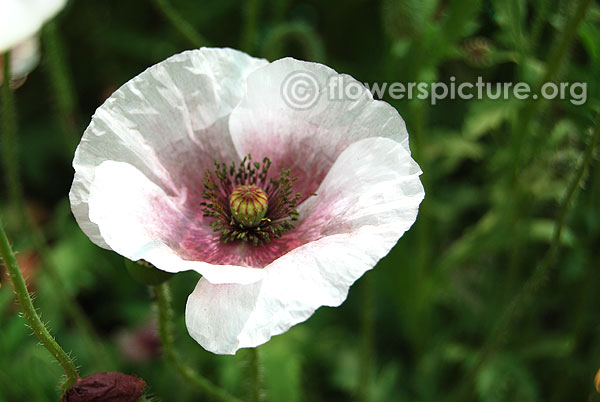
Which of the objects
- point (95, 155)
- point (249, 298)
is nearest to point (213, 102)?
point (95, 155)

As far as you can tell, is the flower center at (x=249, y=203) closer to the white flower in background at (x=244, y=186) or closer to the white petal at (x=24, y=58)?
the white flower in background at (x=244, y=186)

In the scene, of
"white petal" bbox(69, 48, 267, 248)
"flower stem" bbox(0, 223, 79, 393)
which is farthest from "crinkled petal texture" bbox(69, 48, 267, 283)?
"flower stem" bbox(0, 223, 79, 393)

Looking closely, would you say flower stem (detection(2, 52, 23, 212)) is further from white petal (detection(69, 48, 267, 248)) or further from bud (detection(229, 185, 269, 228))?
bud (detection(229, 185, 269, 228))

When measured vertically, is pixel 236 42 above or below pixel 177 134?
below

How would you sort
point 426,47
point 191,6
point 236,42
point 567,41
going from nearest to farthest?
point 567,41 < point 426,47 < point 191,6 < point 236,42

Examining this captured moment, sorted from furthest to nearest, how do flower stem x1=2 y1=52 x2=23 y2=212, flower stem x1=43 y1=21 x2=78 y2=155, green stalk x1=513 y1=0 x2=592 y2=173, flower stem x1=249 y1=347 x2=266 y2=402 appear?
flower stem x1=43 y1=21 x2=78 y2=155 → flower stem x1=2 y1=52 x2=23 y2=212 → green stalk x1=513 y1=0 x2=592 y2=173 → flower stem x1=249 y1=347 x2=266 y2=402

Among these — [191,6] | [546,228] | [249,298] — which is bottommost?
[546,228]

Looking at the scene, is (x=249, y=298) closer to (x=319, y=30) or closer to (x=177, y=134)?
(x=177, y=134)
